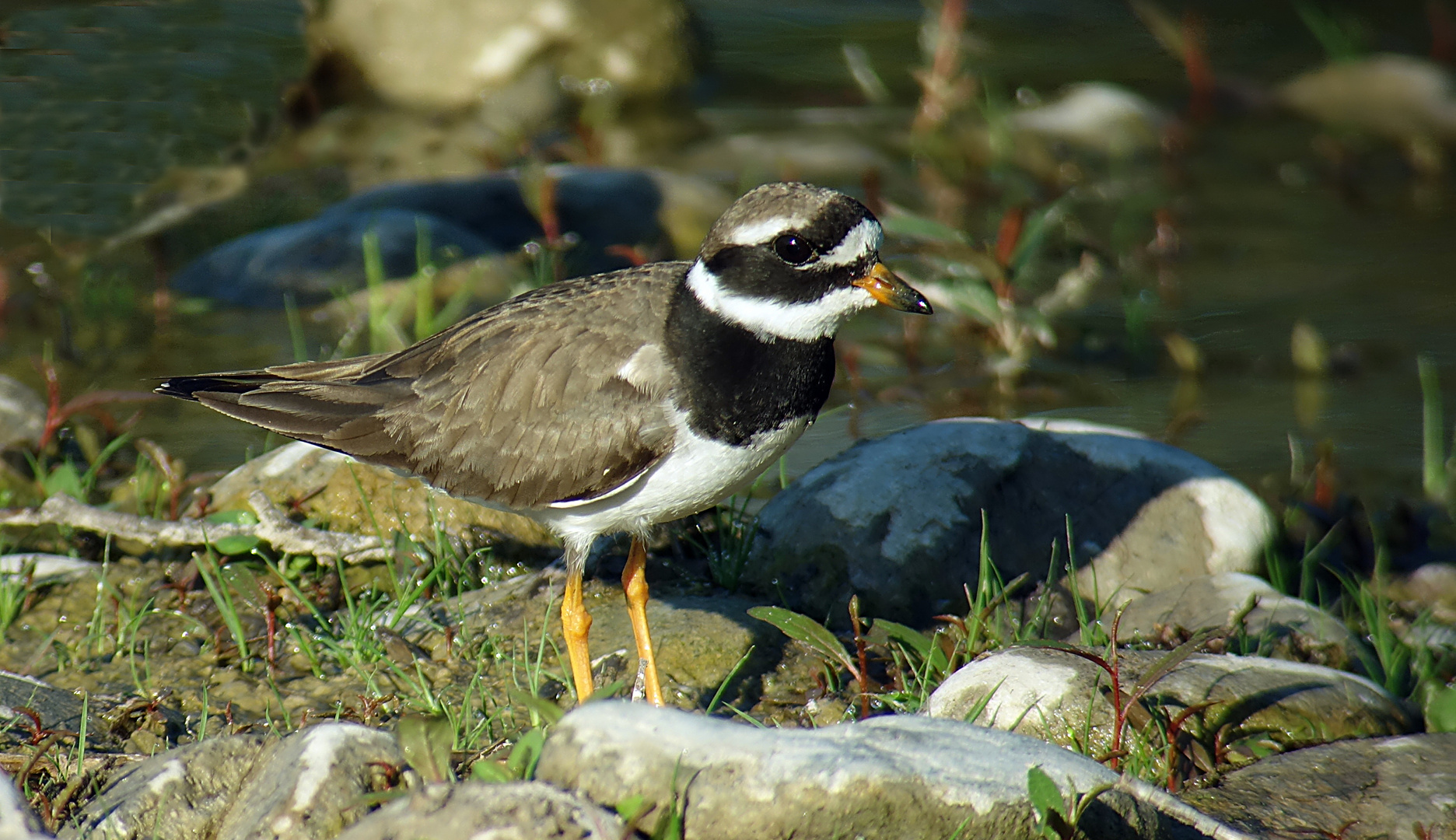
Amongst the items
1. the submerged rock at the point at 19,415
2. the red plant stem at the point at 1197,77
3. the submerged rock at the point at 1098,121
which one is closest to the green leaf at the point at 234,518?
the submerged rock at the point at 19,415

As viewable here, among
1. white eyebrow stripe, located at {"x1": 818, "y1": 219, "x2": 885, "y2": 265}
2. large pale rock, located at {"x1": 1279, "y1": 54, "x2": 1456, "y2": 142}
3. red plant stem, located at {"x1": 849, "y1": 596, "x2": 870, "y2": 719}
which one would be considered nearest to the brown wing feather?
white eyebrow stripe, located at {"x1": 818, "y1": 219, "x2": 885, "y2": 265}

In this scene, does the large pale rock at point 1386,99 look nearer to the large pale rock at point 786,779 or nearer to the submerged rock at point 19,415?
the large pale rock at point 786,779

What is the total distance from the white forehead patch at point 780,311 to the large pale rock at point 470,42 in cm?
864

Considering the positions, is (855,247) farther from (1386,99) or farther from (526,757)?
(1386,99)

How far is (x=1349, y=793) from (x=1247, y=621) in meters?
1.10

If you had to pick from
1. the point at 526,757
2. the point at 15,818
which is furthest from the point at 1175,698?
the point at 15,818

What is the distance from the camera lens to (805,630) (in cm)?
464

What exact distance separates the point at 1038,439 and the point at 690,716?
9.82 feet

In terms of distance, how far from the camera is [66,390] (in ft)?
25.2

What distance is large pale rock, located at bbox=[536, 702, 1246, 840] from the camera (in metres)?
3.32

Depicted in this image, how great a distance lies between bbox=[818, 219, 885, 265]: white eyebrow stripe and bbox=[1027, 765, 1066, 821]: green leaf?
6.21ft

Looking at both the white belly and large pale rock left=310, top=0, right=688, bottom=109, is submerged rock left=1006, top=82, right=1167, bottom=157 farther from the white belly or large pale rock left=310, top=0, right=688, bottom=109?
the white belly

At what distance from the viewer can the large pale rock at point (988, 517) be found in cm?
547

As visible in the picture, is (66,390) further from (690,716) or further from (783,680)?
(690,716)
